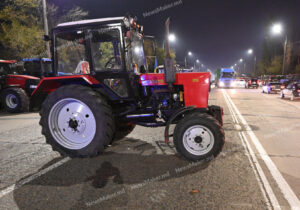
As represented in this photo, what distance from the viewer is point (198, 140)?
13.0 feet

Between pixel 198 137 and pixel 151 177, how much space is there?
1.15m

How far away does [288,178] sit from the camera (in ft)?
11.0

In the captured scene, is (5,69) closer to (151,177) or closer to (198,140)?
(151,177)

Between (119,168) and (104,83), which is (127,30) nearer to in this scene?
(104,83)

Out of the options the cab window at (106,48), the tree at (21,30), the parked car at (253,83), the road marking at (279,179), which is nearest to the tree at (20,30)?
the tree at (21,30)

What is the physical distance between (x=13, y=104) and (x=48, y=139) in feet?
27.1

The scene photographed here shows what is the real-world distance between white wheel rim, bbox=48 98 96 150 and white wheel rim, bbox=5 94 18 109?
25.8ft

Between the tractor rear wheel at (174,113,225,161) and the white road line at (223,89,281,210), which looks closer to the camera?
the white road line at (223,89,281,210)

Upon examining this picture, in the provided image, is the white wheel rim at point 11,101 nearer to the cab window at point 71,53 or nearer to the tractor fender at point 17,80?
the tractor fender at point 17,80

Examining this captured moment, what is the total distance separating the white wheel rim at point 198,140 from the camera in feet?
13.0

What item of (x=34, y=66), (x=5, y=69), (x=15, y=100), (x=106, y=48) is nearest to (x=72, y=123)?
(x=106, y=48)

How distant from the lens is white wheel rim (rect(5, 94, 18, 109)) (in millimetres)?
10898

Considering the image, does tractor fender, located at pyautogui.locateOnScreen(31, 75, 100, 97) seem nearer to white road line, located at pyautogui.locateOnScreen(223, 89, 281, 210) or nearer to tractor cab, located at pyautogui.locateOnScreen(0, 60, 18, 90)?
white road line, located at pyautogui.locateOnScreen(223, 89, 281, 210)

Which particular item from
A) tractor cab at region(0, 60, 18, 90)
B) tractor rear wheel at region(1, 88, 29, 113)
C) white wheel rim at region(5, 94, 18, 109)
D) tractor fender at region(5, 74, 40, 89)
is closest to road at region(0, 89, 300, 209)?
tractor rear wheel at region(1, 88, 29, 113)
